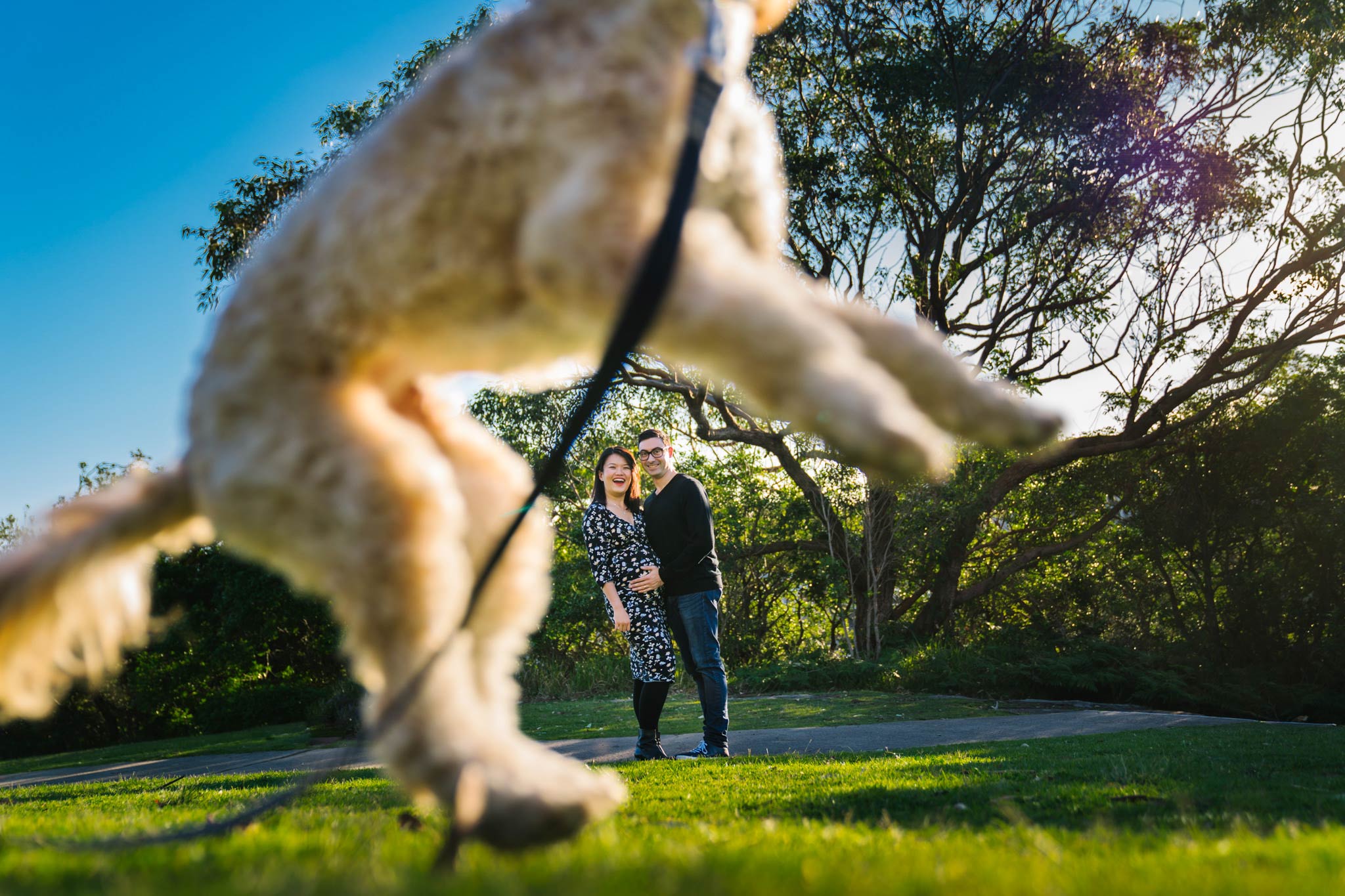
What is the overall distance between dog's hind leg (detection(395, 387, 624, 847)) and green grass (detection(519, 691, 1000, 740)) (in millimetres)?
6479

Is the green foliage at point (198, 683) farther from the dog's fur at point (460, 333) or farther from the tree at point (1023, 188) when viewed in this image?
the dog's fur at point (460, 333)

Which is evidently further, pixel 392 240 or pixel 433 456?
pixel 433 456

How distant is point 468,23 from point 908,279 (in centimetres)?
887

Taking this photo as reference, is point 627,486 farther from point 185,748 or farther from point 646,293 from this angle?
point 185,748

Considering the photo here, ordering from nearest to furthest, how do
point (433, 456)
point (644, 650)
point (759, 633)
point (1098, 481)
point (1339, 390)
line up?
1. point (433, 456)
2. point (644, 650)
3. point (1339, 390)
4. point (1098, 481)
5. point (759, 633)

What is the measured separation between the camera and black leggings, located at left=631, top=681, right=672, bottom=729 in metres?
5.82

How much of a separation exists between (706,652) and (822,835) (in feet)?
10.2

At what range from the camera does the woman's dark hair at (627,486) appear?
6250mm

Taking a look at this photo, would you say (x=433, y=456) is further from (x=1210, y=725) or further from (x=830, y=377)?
(x=1210, y=725)

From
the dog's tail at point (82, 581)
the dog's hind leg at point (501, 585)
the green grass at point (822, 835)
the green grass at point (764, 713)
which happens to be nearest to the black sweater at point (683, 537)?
the green grass at point (822, 835)

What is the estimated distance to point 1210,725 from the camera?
850 cm

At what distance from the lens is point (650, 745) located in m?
6.00

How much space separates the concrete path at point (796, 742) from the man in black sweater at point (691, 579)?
81 cm

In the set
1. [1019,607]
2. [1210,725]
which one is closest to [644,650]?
[1210,725]
